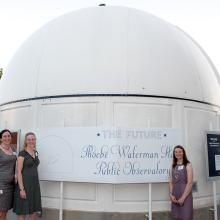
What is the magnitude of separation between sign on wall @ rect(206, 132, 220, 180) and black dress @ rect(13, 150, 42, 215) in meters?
3.55

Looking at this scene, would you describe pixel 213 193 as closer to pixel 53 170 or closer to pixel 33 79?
pixel 53 170

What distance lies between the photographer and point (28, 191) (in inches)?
205

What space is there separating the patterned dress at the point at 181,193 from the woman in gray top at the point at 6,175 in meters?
2.79

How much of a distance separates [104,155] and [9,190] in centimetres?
178

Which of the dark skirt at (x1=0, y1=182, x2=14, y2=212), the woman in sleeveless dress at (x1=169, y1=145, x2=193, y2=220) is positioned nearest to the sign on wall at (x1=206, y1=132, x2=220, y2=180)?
the woman in sleeveless dress at (x1=169, y1=145, x2=193, y2=220)

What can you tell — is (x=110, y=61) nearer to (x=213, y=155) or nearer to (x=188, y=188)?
(x=188, y=188)

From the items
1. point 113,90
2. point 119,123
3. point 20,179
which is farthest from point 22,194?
point 113,90

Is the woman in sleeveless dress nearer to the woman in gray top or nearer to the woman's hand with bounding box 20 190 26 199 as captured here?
the woman's hand with bounding box 20 190 26 199

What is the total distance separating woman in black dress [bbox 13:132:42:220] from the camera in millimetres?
5133

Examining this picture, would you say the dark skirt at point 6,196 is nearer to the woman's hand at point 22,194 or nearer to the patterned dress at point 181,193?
the woman's hand at point 22,194

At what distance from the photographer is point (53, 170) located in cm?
624

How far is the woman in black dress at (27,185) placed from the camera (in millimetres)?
5133

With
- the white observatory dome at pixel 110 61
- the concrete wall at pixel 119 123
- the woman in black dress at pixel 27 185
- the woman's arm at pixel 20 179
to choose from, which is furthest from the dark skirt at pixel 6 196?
the white observatory dome at pixel 110 61

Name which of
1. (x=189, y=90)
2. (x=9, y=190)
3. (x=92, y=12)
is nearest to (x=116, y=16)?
(x=92, y=12)
